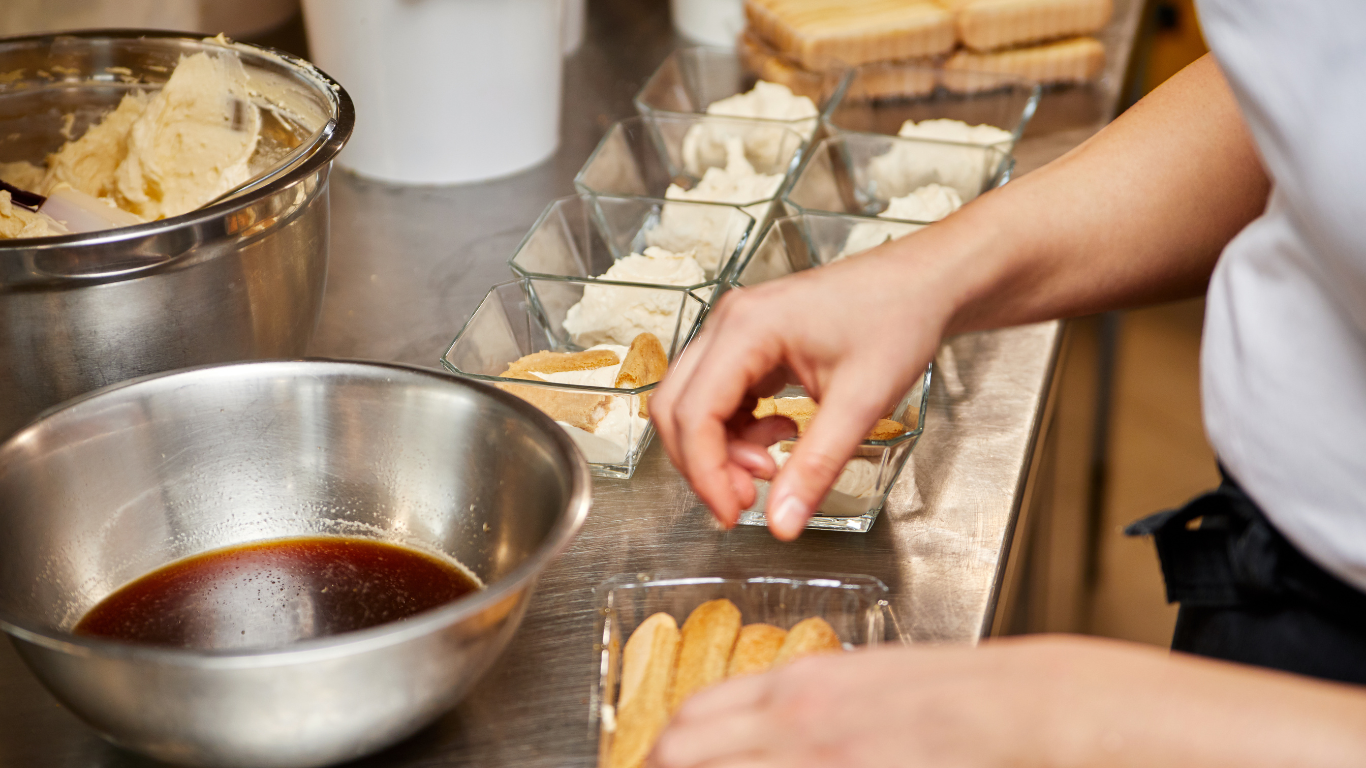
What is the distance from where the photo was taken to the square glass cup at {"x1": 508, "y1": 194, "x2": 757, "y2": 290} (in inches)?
38.2

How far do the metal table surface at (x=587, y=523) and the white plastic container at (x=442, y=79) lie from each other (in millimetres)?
23

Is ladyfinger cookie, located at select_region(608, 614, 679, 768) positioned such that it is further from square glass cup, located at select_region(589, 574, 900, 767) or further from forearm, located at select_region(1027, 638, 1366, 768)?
forearm, located at select_region(1027, 638, 1366, 768)

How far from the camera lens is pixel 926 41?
145 centimetres

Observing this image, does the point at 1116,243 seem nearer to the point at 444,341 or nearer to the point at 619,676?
the point at 619,676

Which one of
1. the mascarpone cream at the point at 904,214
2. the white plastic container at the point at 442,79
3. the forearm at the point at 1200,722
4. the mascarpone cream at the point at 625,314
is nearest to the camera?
the forearm at the point at 1200,722

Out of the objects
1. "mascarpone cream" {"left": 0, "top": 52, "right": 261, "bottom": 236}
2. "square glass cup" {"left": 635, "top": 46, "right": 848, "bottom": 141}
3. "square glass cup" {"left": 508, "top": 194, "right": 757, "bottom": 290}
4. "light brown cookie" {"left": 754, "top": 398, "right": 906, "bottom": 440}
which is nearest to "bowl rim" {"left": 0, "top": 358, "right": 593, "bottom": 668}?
"light brown cookie" {"left": 754, "top": 398, "right": 906, "bottom": 440}

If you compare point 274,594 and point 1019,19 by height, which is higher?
point 1019,19

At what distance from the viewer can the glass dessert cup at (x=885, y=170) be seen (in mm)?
1139

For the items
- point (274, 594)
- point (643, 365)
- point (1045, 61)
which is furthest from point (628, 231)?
point (1045, 61)

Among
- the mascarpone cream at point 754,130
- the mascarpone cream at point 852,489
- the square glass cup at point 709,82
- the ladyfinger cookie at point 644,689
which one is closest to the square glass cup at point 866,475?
the mascarpone cream at point 852,489

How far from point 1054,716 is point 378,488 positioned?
16.2 inches

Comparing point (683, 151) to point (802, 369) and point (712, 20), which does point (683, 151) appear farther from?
point (802, 369)

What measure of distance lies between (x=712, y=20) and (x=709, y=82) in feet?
0.83

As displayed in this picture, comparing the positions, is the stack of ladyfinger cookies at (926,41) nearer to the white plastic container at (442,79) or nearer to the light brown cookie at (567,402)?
the white plastic container at (442,79)
